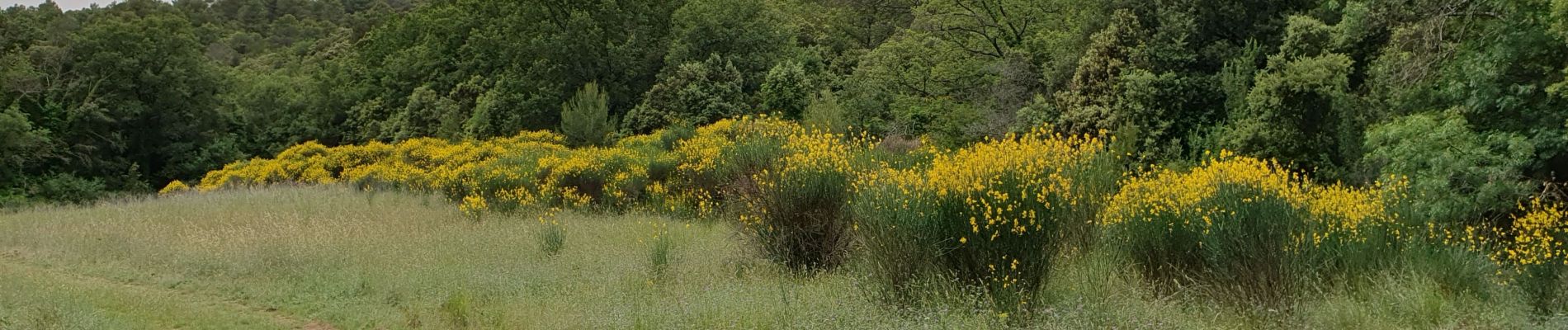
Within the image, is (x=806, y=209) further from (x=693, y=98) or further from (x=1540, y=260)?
(x=693, y=98)

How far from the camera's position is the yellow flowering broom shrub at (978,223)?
20.0ft

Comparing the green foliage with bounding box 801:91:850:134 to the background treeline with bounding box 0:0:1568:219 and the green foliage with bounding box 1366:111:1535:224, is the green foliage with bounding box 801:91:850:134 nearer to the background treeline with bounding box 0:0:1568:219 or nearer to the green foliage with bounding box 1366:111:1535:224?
the background treeline with bounding box 0:0:1568:219

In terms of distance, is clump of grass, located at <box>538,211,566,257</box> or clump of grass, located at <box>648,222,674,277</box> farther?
clump of grass, located at <box>538,211,566,257</box>

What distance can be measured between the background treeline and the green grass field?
4329mm

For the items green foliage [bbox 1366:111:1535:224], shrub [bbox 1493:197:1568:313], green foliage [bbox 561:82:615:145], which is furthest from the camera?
green foliage [bbox 561:82:615:145]

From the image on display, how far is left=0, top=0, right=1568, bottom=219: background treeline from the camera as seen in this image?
389 inches

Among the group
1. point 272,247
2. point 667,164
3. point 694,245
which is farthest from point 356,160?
point 694,245

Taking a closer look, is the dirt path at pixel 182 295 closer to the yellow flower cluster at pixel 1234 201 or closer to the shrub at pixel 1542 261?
the yellow flower cluster at pixel 1234 201

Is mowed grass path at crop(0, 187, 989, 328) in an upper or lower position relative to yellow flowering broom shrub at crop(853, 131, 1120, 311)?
lower

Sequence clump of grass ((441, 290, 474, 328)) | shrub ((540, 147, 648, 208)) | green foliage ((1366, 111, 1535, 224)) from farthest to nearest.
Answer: shrub ((540, 147, 648, 208)), green foliage ((1366, 111, 1535, 224)), clump of grass ((441, 290, 474, 328))

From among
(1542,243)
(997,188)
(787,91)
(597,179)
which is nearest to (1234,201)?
(997,188)

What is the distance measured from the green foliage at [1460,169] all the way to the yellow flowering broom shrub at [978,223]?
5194 millimetres

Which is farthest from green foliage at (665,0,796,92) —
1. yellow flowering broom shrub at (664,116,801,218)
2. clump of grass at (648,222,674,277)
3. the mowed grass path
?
clump of grass at (648,222,674,277)

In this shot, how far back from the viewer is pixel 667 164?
17141 mm
